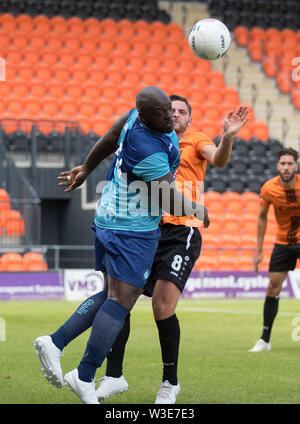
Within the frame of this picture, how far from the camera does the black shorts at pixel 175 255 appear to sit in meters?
6.04

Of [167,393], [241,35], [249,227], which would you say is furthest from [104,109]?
[167,393]

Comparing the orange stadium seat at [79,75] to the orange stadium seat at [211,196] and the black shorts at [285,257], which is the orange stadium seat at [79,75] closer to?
the orange stadium seat at [211,196]

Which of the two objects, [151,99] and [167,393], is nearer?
[151,99]

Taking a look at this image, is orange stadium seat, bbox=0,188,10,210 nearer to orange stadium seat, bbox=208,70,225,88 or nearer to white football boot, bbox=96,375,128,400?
orange stadium seat, bbox=208,70,225,88

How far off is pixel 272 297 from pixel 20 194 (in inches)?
436

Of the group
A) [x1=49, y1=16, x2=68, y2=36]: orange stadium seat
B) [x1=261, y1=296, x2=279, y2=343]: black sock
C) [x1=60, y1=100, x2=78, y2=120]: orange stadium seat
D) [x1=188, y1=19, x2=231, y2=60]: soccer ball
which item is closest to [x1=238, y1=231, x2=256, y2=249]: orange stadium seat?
[x1=60, y1=100, x2=78, y2=120]: orange stadium seat

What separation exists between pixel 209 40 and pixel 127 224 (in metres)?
2.04

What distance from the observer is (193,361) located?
8.23 m

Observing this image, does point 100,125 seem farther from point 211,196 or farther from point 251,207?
point 251,207

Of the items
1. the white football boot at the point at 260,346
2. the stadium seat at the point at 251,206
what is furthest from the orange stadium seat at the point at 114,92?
the white football boot at the point at 260,346

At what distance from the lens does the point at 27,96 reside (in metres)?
23.4

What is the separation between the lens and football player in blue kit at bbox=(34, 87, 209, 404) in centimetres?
516

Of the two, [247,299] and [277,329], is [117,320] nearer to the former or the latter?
[277,329]
